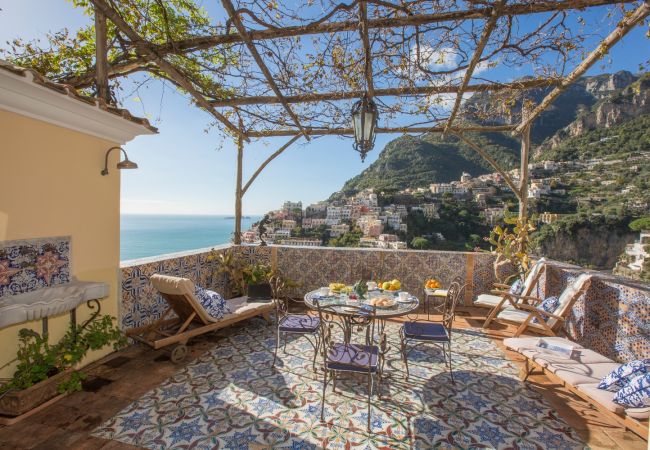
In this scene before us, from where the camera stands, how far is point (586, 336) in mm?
3785

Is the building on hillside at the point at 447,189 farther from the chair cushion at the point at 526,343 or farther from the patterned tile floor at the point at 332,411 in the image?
the patterned tile floor at the point at 332,411

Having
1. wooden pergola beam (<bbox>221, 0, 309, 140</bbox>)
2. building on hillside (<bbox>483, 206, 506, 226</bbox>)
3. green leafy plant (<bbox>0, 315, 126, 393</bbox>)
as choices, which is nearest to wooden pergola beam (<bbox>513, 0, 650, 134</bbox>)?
wooden pergola beam (<bbox>221, 0, 309, 140</bbox>)

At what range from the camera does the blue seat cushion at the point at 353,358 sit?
2383 mm

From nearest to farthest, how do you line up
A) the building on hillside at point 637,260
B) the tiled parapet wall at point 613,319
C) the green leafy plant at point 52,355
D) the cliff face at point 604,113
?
the green leafy plant at point 52,355 < the tiled parapet wall at point 613,319 < the building on hillside at point 637,260 < the cliff face at point 604,113

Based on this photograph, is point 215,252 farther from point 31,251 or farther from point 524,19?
point 524,19

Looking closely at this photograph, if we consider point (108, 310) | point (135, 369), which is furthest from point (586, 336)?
point (108, 310)

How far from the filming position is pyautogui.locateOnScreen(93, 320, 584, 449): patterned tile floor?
7.10ft

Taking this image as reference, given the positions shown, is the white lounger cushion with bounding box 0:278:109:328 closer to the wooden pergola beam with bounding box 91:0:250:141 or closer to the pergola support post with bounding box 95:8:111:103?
the pergola support post with bounding box 95:8:111:103

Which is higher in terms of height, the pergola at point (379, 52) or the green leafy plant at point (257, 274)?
the pergola at point (379, 52)

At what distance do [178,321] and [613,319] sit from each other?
15.9ft

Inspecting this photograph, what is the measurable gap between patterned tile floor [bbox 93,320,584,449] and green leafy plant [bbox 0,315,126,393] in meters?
0.65

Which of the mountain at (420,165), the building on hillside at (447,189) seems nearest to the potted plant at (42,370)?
the building on hillside at (447,189)

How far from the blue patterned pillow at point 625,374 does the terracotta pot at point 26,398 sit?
4.04 metres

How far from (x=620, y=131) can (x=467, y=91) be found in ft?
52.2
